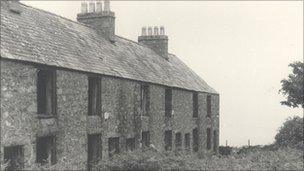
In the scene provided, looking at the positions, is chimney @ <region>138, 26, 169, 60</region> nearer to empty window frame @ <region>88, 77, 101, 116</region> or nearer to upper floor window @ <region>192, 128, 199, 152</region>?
upper floor window @ <region>192, 128, 199, 152</region>

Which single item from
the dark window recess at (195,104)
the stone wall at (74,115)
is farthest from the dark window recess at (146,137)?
the dark window recess at (195,104)

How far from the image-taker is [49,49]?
17141 millimetres

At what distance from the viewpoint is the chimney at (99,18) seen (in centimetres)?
2494

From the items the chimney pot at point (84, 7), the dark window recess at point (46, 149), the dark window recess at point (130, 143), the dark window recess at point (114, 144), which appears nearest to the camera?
the dark window recess at point (46, 149)

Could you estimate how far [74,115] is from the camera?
1736 cm

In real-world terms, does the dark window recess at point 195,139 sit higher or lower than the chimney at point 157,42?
lower

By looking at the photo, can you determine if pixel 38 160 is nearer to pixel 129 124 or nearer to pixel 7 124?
pixel 7 124

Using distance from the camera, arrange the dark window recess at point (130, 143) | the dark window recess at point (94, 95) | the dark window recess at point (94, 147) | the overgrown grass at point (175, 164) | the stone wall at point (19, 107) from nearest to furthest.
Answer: the stone wall at point (19, 107)
the overgrown grass at point (175, 164)
the dark window recess at point (94, 147)
the dark window recess at point (94, 95)
the dark window recess at point (130, 143)

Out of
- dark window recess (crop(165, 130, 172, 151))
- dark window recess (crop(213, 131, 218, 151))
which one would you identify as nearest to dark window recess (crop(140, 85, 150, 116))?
dark window recess (crop(165, 130, 172, 151))

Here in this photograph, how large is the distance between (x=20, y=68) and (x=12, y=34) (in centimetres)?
159

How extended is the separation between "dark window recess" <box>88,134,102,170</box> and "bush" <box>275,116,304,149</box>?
13479mm

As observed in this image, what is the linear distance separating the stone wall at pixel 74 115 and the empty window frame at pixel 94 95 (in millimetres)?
165

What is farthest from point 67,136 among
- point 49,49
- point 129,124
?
point 129,124

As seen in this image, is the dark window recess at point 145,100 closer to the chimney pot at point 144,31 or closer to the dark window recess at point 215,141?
the chimney pot at point 144,31
